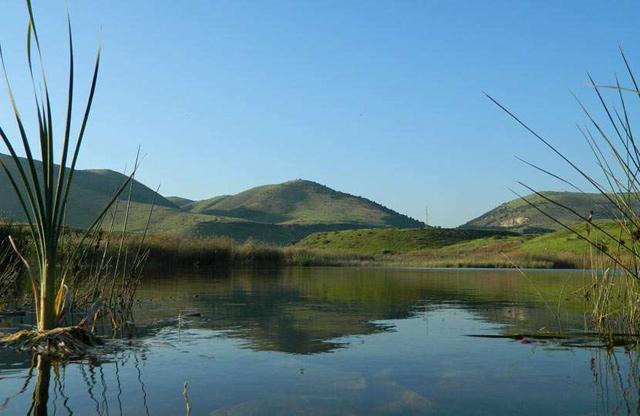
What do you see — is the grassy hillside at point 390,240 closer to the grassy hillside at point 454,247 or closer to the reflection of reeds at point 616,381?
the grassy hillside at point 454,247

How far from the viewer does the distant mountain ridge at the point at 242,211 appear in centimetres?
10812

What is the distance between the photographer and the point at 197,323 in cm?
880

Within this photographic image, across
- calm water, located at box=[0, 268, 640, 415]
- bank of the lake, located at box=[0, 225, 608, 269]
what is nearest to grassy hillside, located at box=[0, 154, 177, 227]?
bank of the lake, located at box=[0, 225, 608, 269]

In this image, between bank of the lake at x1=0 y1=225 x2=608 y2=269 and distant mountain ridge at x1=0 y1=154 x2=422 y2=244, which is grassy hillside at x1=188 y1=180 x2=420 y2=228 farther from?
bank of the lake at x1=0 y1=225 x2=608 y2=269

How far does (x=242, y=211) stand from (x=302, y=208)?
17.9 m

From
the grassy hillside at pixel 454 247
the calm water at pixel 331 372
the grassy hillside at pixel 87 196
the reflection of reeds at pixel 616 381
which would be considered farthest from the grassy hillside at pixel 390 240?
the reflection of reeds at pixel 616 381

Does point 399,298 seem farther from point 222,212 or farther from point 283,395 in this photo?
point 222,212

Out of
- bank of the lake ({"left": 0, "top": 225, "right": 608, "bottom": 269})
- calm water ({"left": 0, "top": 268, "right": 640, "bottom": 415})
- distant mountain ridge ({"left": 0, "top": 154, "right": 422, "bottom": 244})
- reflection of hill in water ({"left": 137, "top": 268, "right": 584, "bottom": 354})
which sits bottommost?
calm water ({"left": 0, "top": 268, "right": 640, "bottom": 415})

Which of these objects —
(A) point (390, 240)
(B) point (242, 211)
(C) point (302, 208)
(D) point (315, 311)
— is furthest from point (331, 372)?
(C) point (302, 208)

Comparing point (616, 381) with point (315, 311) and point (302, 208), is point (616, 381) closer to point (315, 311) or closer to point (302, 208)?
point (315, 311)

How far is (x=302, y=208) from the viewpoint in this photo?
17475 cm

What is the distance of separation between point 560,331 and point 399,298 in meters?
6.68

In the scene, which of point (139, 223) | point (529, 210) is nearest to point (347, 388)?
point (139, 223)

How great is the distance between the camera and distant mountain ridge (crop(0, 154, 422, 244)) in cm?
10812
